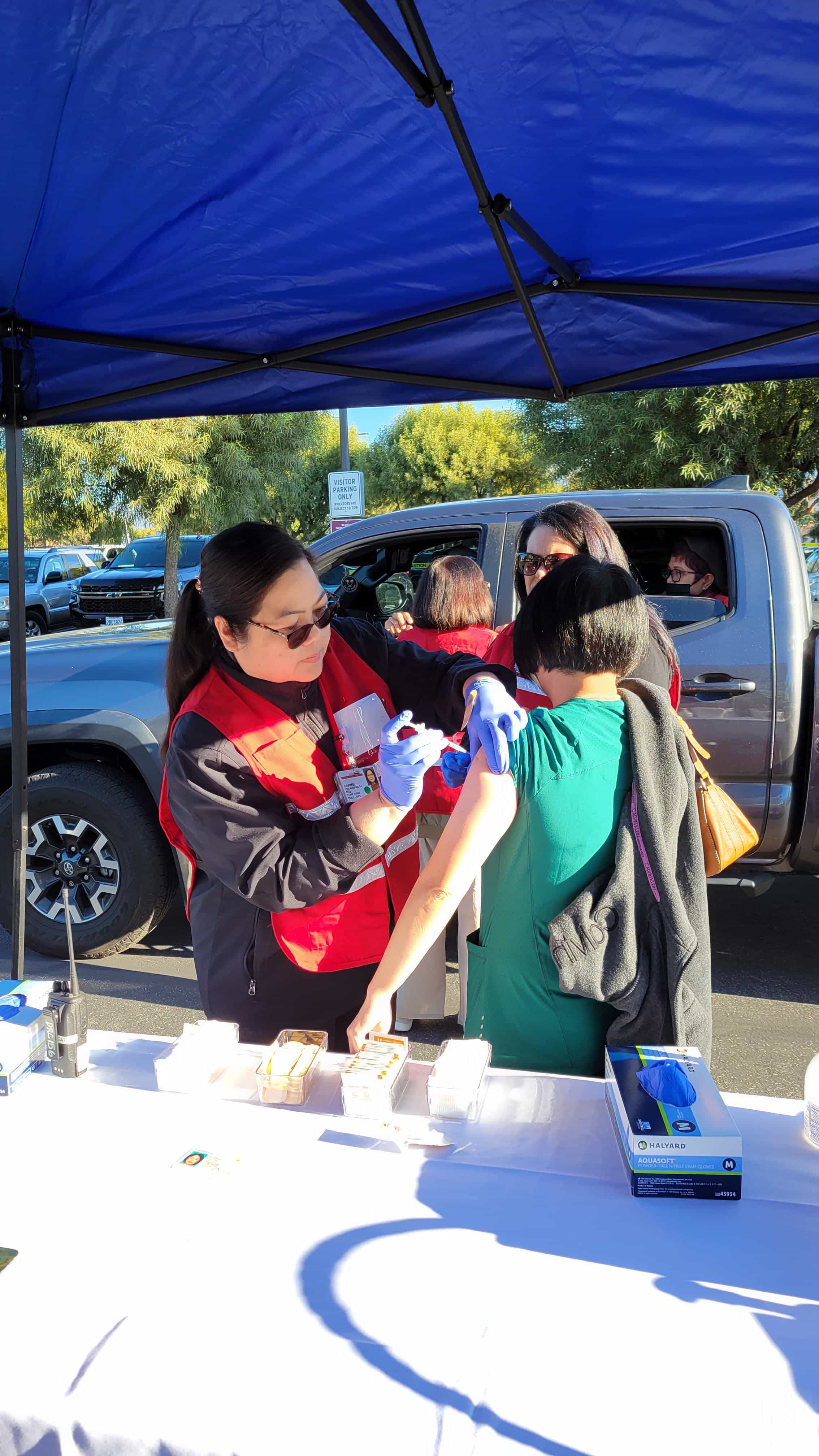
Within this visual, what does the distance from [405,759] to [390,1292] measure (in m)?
0.87

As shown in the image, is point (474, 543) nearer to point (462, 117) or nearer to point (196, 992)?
point (196, 992)

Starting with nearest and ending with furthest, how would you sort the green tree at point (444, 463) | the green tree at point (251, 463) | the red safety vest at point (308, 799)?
1. the red safety vest at point (308, 799)
2. the green tree at point (251, 463)
3. the green tree at point (444, 463)

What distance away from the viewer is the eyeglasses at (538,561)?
9.83 feet

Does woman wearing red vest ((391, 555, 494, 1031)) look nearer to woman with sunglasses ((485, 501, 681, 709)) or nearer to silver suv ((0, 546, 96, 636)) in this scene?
woman with sunglasses ((485, 501, 681, 709))

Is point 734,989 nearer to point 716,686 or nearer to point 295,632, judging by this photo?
point 716,686

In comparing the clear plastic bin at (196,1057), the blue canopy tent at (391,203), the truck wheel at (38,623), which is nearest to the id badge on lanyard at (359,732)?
the clear plastic bin at (196,1057)

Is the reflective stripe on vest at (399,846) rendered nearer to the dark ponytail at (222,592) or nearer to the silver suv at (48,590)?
the dark ponytail at (222,592)

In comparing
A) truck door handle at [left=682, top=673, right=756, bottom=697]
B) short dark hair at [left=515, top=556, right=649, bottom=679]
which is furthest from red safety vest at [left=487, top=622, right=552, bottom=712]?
truck door handle at [left=682, top=673, right=756, bottom=697]

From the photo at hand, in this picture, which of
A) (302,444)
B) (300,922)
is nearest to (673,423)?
(302,444)

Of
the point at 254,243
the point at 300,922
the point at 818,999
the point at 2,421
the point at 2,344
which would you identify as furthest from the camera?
the point at 818,999

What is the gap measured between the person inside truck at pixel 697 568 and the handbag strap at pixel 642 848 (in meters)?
2.75

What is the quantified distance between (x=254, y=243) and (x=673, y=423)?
1360 centimetres

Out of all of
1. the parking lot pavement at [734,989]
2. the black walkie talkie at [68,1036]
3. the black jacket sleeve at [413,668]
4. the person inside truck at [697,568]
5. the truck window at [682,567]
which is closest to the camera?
the black walkie talkie at [68,1036]

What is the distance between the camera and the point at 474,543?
15.4ft
